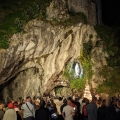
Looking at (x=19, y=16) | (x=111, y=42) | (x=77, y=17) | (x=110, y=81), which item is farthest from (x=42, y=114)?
(x=111, y=42)

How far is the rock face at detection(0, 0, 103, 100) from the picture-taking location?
74.8ft

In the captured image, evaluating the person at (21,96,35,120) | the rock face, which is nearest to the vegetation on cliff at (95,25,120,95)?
the rock face

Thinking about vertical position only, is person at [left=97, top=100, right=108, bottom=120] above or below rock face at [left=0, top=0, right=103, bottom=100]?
below

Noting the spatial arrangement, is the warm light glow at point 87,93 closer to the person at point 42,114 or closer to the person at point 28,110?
the person at point 28,110

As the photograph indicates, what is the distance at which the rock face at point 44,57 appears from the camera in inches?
898

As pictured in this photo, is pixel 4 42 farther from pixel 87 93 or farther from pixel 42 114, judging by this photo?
pixel 42 114

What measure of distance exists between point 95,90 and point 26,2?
11.2m

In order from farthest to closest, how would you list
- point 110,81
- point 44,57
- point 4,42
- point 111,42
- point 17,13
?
point 111,42 < point 110,81 < point 44,57 < point 17,13 < point 4,42

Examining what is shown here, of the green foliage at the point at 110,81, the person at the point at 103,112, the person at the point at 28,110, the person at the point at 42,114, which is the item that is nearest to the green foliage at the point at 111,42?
the green foliage at the point at 110,81

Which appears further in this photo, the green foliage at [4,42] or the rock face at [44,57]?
the rock face at [44,57]

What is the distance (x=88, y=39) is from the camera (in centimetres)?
2692

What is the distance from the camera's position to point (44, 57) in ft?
82.4

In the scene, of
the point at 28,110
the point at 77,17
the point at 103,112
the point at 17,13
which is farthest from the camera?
the point at 77,17

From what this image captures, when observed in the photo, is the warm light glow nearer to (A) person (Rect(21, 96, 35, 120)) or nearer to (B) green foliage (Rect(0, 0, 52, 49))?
(B) green foliage (Rect(0, 0, 52, 49))
